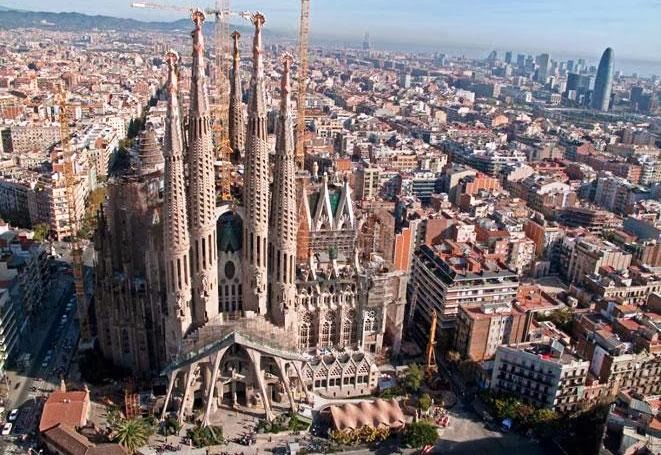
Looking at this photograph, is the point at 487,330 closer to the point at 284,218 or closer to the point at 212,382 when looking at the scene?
the point at 284,218

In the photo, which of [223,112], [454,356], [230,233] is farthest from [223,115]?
[454,356]

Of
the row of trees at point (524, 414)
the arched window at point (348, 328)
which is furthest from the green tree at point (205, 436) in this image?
the row of trees at point (524, 414)

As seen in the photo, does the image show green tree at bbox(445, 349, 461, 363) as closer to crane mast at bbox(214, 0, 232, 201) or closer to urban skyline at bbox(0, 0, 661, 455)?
urban skyline at bbox(0, 0, 661, 455)

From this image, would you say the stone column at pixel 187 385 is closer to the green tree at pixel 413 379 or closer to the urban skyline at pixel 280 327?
the urban skyline at pixel 280 327

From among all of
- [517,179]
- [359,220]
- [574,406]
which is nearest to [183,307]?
[359,220]

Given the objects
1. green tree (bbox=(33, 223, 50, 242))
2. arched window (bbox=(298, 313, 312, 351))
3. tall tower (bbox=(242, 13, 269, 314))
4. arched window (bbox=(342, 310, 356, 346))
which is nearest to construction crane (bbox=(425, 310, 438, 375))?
arched window (bbox=(342, 310, 356, 346))

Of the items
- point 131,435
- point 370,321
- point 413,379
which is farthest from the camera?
point 370,321
